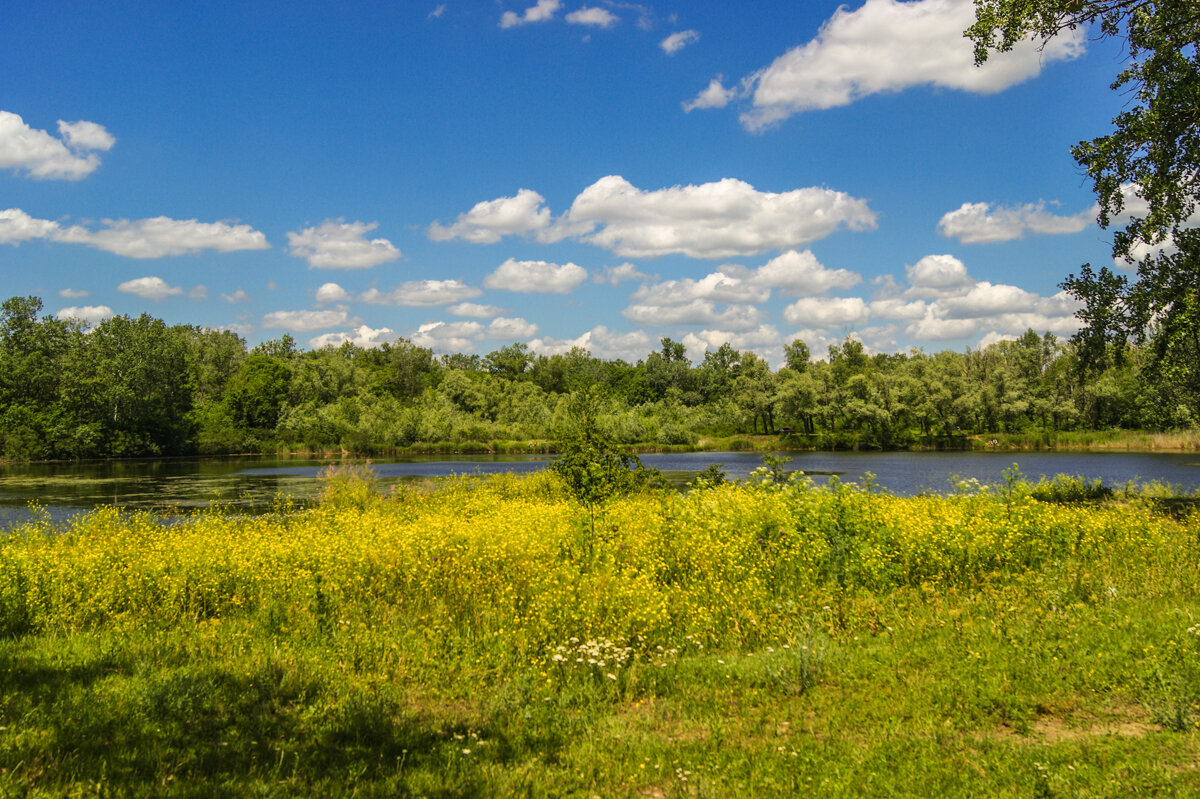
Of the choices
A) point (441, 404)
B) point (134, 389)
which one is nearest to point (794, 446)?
point (441, 404)

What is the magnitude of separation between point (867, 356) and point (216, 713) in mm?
108795

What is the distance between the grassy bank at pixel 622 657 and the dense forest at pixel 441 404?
43.8 metres

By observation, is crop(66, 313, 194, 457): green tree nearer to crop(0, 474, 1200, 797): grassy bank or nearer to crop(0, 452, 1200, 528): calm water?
crop(0, 452, 1200, 528): calm water

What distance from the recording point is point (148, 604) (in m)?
8.26

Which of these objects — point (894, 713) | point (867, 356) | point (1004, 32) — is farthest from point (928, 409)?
point (894, 713)

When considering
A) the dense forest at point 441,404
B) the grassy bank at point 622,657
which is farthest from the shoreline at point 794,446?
the grassy bank at point 622,657

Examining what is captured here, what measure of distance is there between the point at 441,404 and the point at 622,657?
295 feet

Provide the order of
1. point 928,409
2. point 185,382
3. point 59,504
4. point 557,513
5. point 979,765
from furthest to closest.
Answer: point 185,382, point 928,409, point 59,504, point 557,513, point 979,765

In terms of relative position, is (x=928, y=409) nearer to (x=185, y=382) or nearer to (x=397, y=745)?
(x=397, y=745)

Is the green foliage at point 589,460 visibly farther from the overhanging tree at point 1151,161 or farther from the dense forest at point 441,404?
the dense forest at point 441,404

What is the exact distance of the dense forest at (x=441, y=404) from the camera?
2504 inches

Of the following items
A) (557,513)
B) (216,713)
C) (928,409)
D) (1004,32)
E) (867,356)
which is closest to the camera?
(216,713)

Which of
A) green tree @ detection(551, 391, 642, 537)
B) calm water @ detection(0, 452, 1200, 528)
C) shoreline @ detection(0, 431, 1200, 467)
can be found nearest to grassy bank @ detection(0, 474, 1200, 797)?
green tree @ detection(551, 391, 642, 537)

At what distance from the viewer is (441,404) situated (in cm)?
9394
